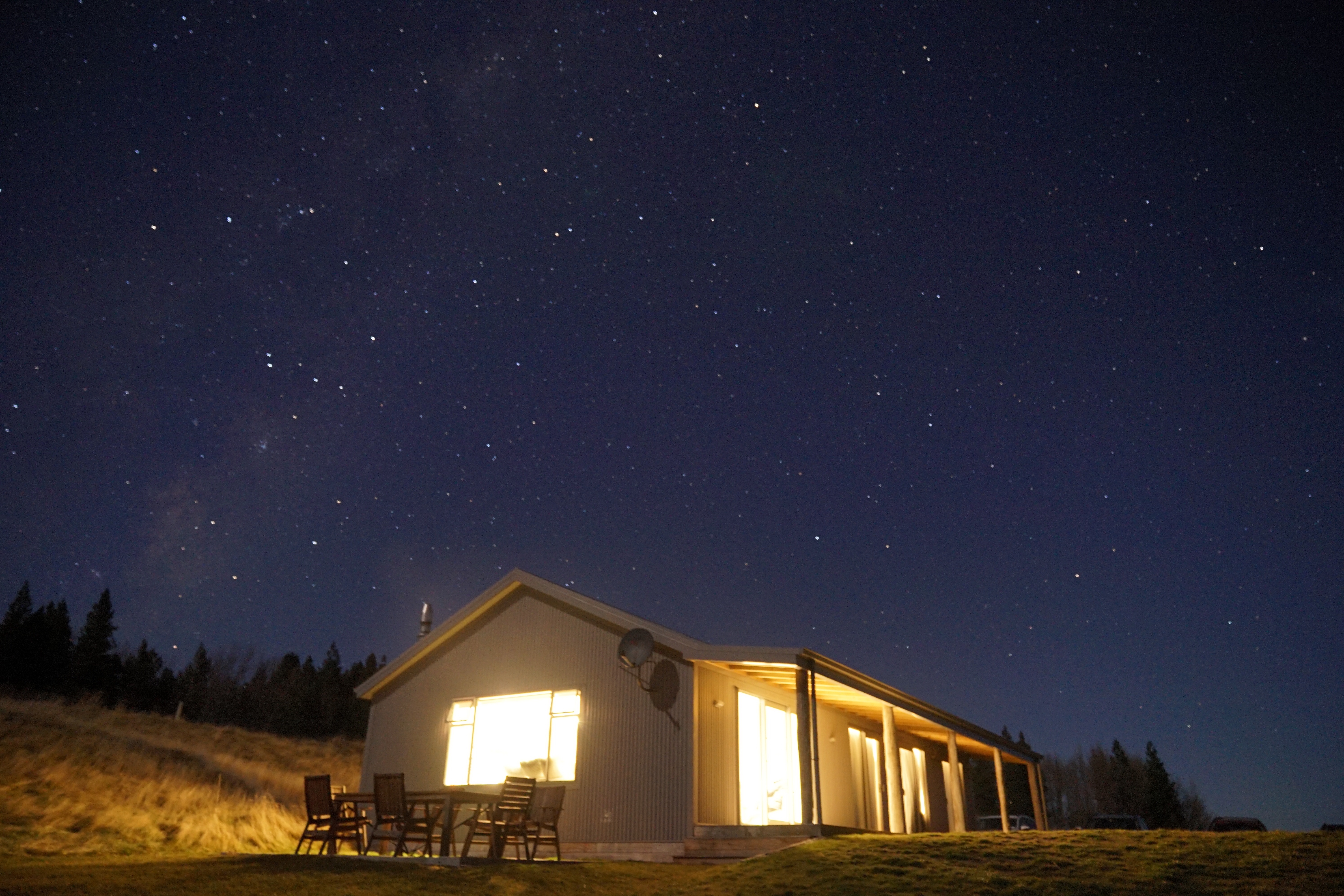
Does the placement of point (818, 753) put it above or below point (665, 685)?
below

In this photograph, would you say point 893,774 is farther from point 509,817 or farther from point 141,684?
point 141,684

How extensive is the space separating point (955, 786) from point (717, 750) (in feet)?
26.7

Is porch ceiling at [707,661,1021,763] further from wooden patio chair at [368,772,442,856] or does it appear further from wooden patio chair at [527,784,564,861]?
wooden patio chair at [368,772,442,856]

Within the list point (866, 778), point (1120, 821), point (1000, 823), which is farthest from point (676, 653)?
point (1000, 823)

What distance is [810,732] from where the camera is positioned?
1127 centimetres

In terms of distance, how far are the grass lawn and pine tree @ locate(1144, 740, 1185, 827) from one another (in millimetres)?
42331

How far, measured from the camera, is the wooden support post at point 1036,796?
60.2 ft

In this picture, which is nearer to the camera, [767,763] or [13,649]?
[767,763]

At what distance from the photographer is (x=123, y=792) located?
14188 millimetres

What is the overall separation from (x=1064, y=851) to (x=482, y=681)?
9.31 m

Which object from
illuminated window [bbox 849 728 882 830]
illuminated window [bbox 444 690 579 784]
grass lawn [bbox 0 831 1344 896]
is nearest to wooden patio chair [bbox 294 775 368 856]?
grass lawn [bbox 0 831 1344 896]

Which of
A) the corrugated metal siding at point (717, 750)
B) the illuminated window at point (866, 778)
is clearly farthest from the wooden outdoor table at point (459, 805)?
the illuminated window at point (866, 778)

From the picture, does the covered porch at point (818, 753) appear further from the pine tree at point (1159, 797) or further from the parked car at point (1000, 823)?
the pine tree at point (1159, 797)

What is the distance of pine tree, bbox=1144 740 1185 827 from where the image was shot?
44406mm
